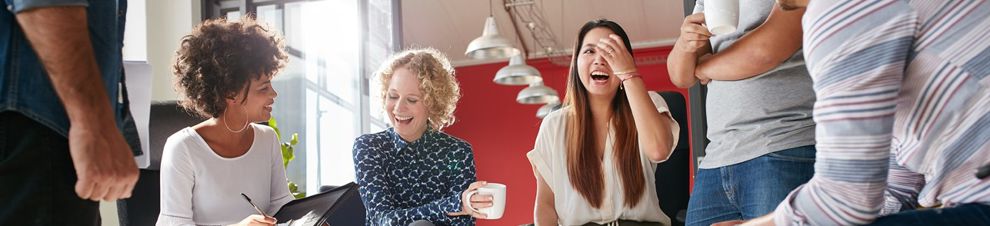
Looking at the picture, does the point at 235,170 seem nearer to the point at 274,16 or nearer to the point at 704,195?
the point at 704,195

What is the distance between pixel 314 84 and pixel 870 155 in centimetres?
518

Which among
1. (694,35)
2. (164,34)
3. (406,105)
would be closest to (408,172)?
(406,105)

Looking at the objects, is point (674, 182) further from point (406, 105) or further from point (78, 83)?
point (78, 83)

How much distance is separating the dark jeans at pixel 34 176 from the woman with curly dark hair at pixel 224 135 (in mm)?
996

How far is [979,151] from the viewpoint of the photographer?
0.88m

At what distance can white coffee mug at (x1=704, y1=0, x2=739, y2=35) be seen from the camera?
1387mm

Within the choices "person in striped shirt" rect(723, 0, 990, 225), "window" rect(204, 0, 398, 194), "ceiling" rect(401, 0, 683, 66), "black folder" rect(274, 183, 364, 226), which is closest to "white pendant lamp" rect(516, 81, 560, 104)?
"ceiling" rect(401, 0, 683, 66)

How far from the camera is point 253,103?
2.34 metres

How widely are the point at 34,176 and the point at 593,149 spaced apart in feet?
4.66

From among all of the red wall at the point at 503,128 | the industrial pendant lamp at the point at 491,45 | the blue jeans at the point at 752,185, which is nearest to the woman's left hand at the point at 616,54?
the blue jeans at the point at 752,185

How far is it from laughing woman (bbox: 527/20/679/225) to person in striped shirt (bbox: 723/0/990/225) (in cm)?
125

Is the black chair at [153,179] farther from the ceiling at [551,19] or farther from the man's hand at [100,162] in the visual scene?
the ceiling at [551,19]

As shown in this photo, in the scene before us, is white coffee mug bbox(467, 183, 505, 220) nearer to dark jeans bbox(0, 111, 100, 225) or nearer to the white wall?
dark jeans bbox(0, 111, 100, 225)

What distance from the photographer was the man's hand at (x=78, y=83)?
1121 millimetres
